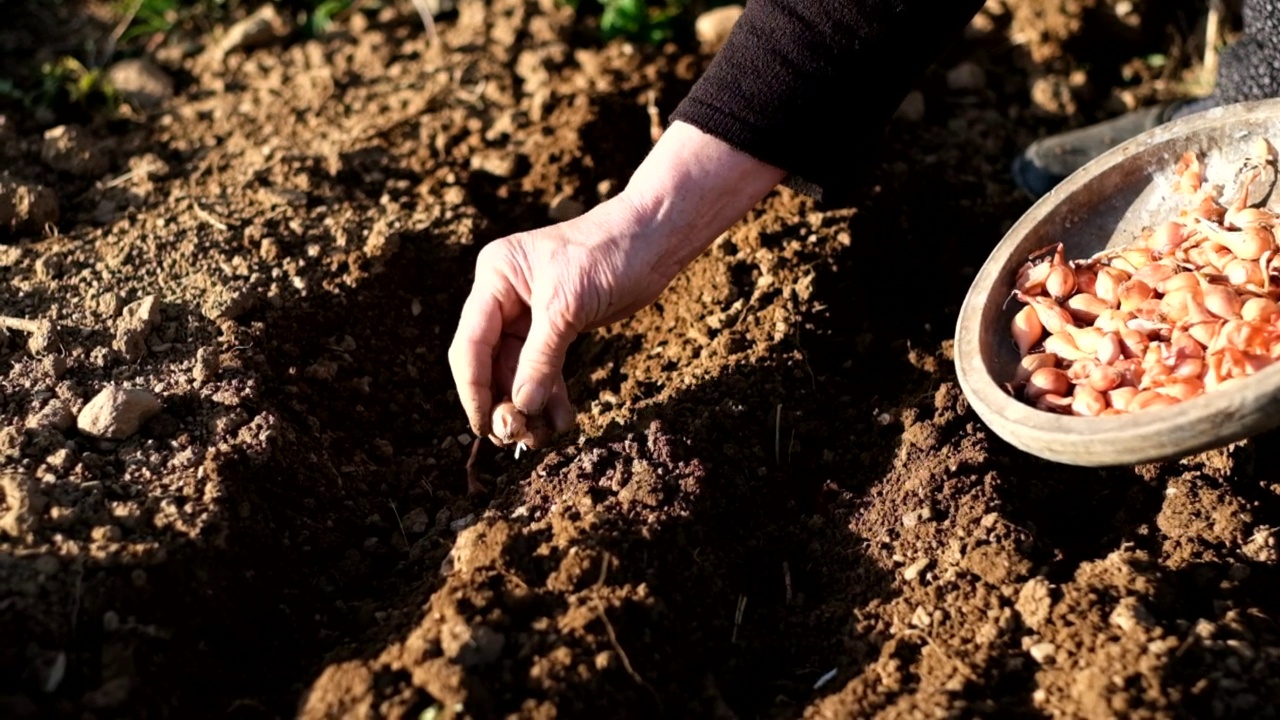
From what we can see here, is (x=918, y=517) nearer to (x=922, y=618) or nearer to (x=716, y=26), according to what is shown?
(x=922, y=618)

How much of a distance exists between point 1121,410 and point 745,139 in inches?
33.1

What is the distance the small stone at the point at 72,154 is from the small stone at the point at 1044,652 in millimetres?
2548

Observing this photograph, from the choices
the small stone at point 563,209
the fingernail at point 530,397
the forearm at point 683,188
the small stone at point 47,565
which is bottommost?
the small stone at point 563,209

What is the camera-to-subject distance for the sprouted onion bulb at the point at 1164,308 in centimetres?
205

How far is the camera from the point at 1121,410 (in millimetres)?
2062

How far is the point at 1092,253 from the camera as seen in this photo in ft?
8.14

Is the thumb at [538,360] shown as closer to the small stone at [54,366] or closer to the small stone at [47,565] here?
the small stone at [47,565]

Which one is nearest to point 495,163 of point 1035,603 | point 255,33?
point 255,33

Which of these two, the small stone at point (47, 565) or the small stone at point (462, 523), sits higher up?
the small stone at point (47, 565)

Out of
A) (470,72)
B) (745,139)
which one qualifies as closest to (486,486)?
(745,139)

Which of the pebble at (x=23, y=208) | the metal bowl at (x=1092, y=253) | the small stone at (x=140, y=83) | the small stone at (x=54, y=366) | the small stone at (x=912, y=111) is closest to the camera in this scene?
the metal bowl at (x=1092, y=253)

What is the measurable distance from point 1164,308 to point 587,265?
3.45 ft

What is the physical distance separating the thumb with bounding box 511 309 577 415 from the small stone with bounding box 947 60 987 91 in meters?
1.78

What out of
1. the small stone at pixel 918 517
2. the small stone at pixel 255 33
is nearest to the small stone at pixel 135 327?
the small stone at pixel 255 33
